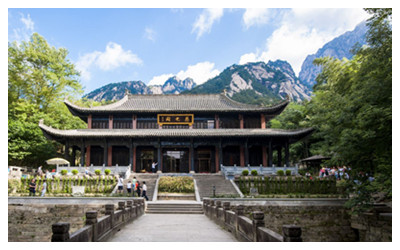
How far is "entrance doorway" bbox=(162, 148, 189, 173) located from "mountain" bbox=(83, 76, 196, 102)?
3681 inches

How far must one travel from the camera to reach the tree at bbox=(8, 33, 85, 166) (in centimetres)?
2655

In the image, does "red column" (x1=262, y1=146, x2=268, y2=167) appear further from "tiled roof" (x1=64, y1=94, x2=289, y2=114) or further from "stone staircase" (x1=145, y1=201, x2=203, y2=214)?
"stone staircase" (x1=145, y1=201, x2=203, y2=214)

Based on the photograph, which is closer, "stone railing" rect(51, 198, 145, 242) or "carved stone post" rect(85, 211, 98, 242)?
"stone railing" rect(51, 198, 145, 242)

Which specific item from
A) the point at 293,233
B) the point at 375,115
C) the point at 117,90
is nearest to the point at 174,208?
the point at 375,115

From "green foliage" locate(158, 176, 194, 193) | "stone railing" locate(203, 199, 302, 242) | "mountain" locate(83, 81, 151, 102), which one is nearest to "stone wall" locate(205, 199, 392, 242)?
"green foliage" locate(158, 176, 194, 193)

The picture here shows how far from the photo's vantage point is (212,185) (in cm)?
1970

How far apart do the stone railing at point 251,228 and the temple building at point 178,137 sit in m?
15.8

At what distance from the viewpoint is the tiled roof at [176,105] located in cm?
2686

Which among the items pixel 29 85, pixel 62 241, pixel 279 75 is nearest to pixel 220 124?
pixel 29 85

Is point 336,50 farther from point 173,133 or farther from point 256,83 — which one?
point 173,133

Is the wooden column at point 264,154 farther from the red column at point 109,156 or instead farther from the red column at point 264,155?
the red column at point 109,156

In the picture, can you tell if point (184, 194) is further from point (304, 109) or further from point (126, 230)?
point (304, 109)

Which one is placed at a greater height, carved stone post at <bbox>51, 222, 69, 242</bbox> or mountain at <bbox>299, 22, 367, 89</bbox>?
mountain at <bbox>299, 22, 367, 89</bbox>

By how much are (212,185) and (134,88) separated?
11218 centimetres
